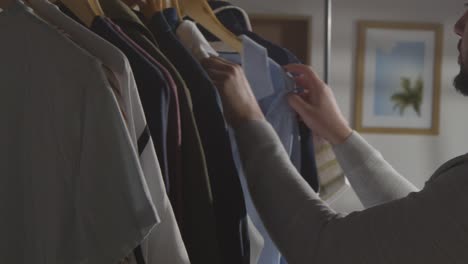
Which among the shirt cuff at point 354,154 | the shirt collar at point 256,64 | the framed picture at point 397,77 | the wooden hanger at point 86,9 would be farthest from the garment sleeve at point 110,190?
the framed picture at point 397,77

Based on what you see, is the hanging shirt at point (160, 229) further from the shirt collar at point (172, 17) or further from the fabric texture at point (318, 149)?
the fabric texture at point (318, 149)

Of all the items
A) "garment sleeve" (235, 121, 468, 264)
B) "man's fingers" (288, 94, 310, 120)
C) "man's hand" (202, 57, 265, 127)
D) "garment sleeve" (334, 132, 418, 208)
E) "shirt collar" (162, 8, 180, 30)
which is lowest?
"garment sleeve" (334, 132, 418, 208)

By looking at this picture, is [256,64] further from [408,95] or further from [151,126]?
[408,95]

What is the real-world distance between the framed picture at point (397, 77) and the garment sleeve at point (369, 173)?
2030 mm

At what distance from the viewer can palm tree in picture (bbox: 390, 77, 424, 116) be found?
125 inches

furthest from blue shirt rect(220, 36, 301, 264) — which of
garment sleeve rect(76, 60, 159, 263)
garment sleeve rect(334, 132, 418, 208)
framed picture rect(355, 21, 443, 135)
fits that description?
framed picture rect(355, 21, 443, 135)

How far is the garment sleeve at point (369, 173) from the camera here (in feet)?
3.77

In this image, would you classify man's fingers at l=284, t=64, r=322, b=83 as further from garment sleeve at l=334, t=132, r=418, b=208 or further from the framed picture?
the framed picture

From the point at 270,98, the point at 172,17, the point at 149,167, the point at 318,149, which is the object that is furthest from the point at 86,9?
the point at 318,149

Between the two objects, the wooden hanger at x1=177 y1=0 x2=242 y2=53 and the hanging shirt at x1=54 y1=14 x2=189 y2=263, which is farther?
the wooden hanger at x1=177 y1=0 x2=242 y2=53

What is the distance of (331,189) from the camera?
4.00 ft

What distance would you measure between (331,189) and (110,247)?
0.64 m

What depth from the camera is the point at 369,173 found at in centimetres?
115

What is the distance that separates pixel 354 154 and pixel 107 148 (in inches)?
23.9
